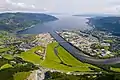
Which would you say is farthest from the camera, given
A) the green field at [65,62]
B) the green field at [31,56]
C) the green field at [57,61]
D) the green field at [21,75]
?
the green field at [31,56]

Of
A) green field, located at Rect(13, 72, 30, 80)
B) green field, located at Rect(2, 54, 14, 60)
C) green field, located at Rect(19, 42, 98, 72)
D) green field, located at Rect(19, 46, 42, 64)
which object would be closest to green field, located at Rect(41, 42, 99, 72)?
green field, located at Rect(19, 42, 98, 72)

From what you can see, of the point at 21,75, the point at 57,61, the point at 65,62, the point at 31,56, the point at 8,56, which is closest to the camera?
the point at 21,75

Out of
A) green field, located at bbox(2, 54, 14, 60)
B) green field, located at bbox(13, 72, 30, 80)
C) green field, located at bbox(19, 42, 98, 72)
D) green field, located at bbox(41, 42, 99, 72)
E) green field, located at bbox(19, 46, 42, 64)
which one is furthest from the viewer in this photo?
green field, located at bbox(2, 54, 14, 60)

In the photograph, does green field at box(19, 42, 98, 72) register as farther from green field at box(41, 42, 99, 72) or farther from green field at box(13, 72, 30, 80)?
green field at box(13, 72, 30, 80)

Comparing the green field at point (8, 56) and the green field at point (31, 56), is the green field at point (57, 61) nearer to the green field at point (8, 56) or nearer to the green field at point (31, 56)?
the green field at point (31, 56)

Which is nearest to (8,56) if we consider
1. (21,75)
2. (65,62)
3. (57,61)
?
(57,61)

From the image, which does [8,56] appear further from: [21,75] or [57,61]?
[21,75]

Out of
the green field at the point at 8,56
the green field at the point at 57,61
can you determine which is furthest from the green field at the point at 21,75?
the green field at the point at 8,56

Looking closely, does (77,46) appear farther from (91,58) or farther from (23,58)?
(23,58)

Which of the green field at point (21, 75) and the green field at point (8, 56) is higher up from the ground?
the green field at point (21, 75)

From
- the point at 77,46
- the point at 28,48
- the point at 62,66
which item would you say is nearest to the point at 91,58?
the point at 62,66

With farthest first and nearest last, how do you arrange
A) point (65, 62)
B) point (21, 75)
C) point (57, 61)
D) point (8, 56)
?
1. point (8, 56)
2. point (57, 61)
3. point (65, 62)
4. point (21, 75)

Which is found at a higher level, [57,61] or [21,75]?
[21,75]
